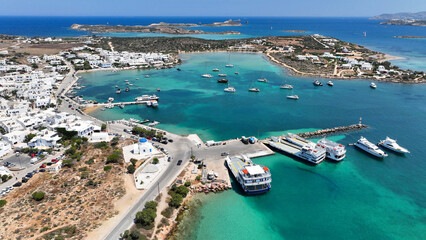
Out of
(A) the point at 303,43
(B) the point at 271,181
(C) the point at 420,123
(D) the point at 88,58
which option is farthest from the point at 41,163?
(A) the point at 303,43

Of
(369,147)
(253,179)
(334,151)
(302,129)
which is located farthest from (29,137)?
(369,147)

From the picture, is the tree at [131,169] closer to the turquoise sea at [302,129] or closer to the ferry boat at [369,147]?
the turquoise sea at [302,129]

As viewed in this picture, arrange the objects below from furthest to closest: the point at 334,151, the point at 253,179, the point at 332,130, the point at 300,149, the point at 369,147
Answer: the point at 332,130
the point at 369,147
the point at 300,149
the point at 334,151
the point at 253,179

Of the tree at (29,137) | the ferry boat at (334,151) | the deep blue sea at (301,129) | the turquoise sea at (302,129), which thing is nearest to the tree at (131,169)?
the deep blue sea at (301,129)

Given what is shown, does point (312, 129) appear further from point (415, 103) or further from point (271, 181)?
point (415, 103)

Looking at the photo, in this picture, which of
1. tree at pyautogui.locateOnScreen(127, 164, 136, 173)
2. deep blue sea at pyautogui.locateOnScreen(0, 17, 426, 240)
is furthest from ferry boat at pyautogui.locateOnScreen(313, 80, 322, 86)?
tree at pyautogui.locateOnScreen(127, 164, 136, 173)

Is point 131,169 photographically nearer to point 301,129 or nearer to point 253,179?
point 253,179

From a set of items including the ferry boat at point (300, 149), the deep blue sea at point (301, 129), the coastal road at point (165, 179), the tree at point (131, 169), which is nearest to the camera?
the coastal road at point (165, 179)

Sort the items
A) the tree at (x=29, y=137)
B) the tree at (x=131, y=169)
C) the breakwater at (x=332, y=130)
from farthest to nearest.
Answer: the breakwater at (x=332, y=130) < the tree at (x=29, y=137) < the tree at (x=131, y=169)
